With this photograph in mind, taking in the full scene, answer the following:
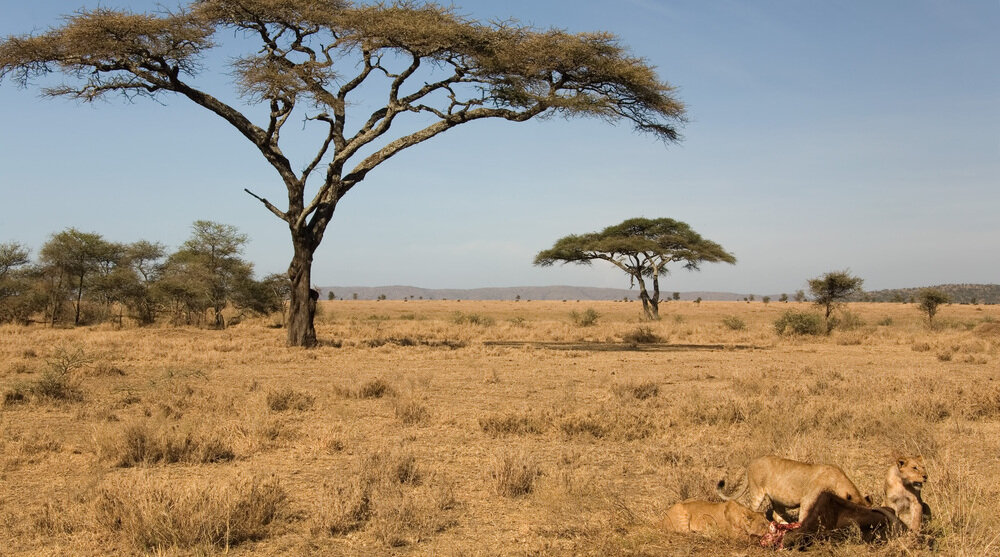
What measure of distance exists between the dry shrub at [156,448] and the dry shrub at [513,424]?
3032 mm

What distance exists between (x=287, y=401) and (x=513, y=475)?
5.31 meters

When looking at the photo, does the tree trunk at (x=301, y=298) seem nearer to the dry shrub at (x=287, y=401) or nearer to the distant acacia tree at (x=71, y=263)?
the dry shrub at (x=287, y=401)

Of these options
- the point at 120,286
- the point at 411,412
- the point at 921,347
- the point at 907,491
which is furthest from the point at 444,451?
the point at 120,286

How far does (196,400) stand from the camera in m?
10.0

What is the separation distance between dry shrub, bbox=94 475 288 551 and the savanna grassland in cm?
2

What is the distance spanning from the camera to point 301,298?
1992 cm

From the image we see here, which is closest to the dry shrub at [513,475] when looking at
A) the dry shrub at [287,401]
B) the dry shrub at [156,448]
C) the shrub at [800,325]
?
the dry shrub at [156,448]

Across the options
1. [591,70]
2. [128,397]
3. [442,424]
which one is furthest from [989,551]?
[591,70]

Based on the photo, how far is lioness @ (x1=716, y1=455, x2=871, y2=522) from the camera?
3975mm

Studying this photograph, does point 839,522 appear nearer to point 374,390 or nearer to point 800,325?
point 374,390

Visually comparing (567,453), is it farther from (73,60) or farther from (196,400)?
A: (73,60)

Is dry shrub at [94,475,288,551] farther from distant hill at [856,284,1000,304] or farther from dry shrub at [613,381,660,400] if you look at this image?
distant hill at [856,284,1000,304]

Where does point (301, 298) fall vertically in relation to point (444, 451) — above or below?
above

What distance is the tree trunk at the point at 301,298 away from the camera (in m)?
19.7
